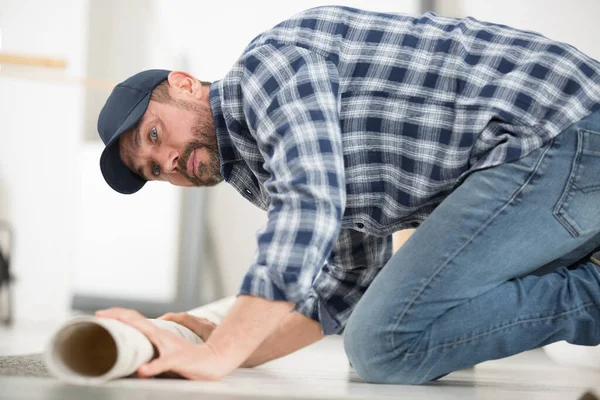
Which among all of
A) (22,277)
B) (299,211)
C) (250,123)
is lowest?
(22,277)

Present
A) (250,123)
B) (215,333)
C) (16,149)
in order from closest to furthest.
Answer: (215,333) → (250,123) → (16,149)

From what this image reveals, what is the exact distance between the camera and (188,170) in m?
1.60

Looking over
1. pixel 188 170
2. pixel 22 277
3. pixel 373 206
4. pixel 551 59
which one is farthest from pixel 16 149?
pixel 551 59

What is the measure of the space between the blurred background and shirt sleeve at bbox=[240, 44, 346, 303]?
2831 mm

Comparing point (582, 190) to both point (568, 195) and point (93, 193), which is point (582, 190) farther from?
point (93, 193)

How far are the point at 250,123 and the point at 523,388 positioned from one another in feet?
2.51

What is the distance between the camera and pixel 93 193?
168 inches

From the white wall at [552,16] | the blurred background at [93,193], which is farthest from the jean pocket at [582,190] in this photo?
the blurred background at [93,193]

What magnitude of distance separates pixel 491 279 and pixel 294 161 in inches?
20.1

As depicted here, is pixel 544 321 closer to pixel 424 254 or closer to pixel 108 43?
pixel 424 254

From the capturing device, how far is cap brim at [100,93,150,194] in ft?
5.01

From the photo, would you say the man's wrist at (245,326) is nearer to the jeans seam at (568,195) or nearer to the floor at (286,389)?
the floor at (286,389)

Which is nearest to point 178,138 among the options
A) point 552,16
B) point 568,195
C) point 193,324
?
point 193,324

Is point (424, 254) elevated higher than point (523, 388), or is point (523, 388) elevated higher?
point (424, 254)
